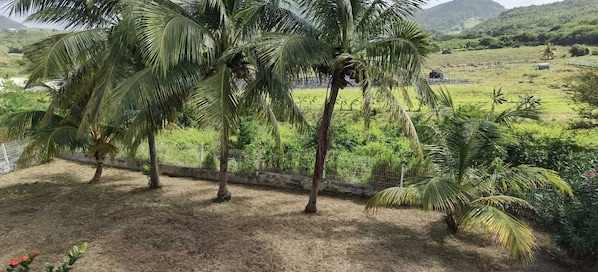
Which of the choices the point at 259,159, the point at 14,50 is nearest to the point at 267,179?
the point at 259,159

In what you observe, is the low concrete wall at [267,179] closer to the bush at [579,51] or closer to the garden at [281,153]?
the garden at [281,153]

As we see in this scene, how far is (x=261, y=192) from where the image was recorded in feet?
28.0

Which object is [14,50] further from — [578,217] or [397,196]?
[578,217]

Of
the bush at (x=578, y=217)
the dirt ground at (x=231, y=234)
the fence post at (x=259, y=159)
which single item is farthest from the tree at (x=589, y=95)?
the fence post at (x=259, y=159)

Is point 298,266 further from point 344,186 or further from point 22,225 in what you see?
point 22,225

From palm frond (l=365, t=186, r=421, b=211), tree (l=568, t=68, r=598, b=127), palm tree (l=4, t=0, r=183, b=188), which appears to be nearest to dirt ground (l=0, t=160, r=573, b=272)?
palm frond (l=365, t=186, r=421, b=211)

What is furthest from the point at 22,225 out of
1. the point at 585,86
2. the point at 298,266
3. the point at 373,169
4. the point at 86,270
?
the point at 585,86

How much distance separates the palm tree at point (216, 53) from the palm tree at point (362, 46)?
47 cm

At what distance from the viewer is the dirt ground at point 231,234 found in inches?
209

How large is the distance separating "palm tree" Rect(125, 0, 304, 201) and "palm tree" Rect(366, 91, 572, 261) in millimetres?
2621

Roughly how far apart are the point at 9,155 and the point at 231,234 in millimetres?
8489

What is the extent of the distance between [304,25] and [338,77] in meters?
1.07

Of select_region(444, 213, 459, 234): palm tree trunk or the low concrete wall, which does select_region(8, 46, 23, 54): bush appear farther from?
select_region(444, 213, 459, 234): palm tree trunk

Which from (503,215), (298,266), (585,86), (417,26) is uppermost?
(417,26)
